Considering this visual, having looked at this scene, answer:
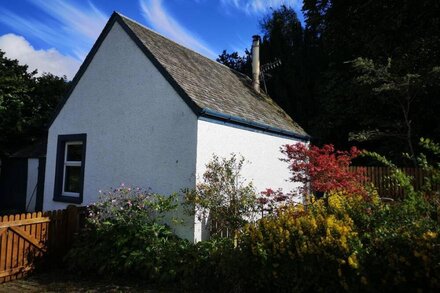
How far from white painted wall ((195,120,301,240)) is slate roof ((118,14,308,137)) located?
41 centimetres

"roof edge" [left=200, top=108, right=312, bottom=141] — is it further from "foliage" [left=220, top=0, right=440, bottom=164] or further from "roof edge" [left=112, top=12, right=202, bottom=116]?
"foliage" [left=220, top=0, right=440, bottom=164]

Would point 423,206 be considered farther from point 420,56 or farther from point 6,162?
point 6,162

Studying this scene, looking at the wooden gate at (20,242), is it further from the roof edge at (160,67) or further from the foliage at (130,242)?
the roof edge at (160,67)

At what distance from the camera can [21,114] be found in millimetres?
18297

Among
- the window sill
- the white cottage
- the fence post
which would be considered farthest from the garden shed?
the fence post

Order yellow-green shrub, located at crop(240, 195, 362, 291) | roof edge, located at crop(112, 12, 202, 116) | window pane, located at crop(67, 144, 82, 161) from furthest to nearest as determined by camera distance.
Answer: window pane, located at crop(67, 144, 82, 161) → roof edge, located at crop(112, 12, 202, 116) → yellow-green shrub, located at crop(240, 195, 362, 291)

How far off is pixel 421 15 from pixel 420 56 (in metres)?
1.94

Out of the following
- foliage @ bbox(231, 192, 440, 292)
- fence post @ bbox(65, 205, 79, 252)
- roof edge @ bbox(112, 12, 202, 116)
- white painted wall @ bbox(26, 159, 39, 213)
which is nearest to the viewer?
foliage @ bbox(231, 192, 440, 292)

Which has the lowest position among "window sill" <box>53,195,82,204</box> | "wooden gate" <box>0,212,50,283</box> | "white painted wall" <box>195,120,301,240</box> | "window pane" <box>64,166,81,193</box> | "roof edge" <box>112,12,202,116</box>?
"wooden gate" <box>0,212,50,283</box>

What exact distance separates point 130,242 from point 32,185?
10709mm

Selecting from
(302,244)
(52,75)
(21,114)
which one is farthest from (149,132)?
(52,75)

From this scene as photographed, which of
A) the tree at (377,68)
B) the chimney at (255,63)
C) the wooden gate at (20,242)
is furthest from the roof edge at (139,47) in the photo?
the tree at (377,68)

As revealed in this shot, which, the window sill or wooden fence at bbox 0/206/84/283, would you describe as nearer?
wooden fence at bbox 0/206/84/283

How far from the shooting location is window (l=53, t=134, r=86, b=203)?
10062 millimetres
